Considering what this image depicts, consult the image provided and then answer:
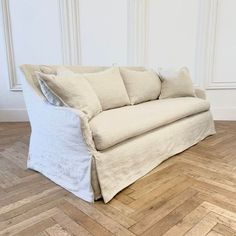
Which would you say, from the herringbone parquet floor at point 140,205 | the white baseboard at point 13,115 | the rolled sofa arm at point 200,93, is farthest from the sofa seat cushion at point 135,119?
the white baseboard at point 13,115

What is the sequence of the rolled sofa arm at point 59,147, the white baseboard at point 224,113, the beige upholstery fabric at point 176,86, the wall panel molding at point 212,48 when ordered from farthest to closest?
the white baseboard at point 224,113 → the wall panel molding at point 212,48 → the beige upholstery fabric at point 176,86 → the rolled sofa arm at point 59,147

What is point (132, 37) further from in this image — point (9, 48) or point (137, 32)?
point (9, 48)

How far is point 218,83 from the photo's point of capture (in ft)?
11.1

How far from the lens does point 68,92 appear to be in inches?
64.0

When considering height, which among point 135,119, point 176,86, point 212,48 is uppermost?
point 212,48

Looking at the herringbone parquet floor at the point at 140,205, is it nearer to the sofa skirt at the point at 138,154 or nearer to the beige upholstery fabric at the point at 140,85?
the sofa skirt at the point at 138,154

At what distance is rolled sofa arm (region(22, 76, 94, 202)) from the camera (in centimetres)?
147

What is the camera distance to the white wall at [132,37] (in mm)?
3268

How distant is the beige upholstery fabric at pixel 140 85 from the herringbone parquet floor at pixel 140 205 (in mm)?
659

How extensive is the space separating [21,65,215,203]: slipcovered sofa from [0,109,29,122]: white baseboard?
1.71 meters

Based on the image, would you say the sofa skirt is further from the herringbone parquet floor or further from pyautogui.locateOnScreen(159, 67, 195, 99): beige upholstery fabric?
pyautogui.locateOnScreen(159, 67, 195, 99): beige upholstery fabric

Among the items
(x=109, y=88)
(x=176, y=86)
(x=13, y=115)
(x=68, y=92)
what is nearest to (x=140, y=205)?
(x=68, y=92)

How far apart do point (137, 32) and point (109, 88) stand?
160cm

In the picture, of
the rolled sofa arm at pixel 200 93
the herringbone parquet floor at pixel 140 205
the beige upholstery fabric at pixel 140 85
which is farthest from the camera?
the rolled sofa arm at pixel 200 93
